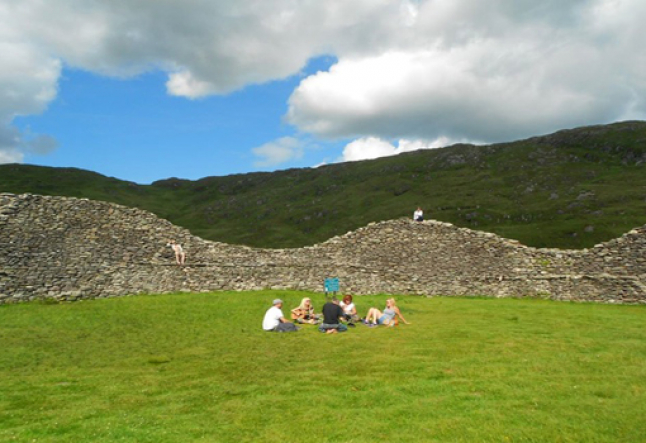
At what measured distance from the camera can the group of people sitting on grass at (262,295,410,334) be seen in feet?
58.5

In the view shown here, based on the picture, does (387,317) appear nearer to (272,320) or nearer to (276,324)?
(276,324)

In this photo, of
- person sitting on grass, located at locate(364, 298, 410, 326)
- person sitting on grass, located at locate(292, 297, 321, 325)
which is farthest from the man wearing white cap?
person sitting on grass, located at locate(364, 298, 410, 326)

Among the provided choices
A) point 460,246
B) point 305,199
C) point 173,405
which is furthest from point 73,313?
point 305,199

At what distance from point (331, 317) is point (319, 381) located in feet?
23.6

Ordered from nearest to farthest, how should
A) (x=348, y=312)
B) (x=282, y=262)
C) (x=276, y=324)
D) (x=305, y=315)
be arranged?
(x=276, y=324)
(x=348, y=312)
(x=305, y=315)
(x=282, y=262)

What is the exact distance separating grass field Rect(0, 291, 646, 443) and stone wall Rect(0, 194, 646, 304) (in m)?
6.12

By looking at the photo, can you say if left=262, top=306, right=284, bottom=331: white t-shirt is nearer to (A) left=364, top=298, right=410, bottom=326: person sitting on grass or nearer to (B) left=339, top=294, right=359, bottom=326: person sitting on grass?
(B) left=339, top=294, right=359, bottom=326: person sitting on grass

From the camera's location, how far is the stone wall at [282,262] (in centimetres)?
2559

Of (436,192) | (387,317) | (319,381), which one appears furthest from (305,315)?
(436,192)

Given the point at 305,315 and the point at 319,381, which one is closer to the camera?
the point at 319,381

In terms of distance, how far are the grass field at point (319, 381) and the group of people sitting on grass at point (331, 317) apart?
2.02 ft

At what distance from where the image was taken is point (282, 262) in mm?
31141

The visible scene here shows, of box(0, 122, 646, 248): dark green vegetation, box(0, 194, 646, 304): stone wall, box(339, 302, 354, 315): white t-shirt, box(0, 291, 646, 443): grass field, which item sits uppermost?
box(0, 122, 646, 248): dark green vegetation

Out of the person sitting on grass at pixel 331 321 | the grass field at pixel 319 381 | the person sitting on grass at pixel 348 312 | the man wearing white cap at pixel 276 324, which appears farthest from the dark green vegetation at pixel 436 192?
Result: the grass field at pixel 319 381
